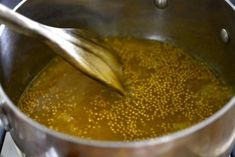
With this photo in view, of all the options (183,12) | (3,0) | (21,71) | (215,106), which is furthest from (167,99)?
(3,0)

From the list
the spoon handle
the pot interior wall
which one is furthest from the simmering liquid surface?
the spoon handle

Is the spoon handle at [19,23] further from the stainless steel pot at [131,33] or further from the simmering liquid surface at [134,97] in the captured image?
the simmering liquid surface at [134,97]


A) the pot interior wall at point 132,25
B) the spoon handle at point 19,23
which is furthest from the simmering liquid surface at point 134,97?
the spoon handle at point 19,23

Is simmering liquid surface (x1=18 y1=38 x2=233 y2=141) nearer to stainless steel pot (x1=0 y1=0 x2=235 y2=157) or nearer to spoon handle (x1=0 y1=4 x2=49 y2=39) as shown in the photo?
stainless steel pot (x1=0 y1=0 x2=235 y2=157)

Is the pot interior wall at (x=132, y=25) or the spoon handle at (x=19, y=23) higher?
the spoon handle at (x=19, y=23)

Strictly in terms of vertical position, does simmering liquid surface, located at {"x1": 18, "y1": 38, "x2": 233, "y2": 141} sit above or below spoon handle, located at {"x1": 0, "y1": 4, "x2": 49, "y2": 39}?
below

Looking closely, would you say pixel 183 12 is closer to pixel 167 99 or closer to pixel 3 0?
pixel 167 99

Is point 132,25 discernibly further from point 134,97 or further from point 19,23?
point 19,23
